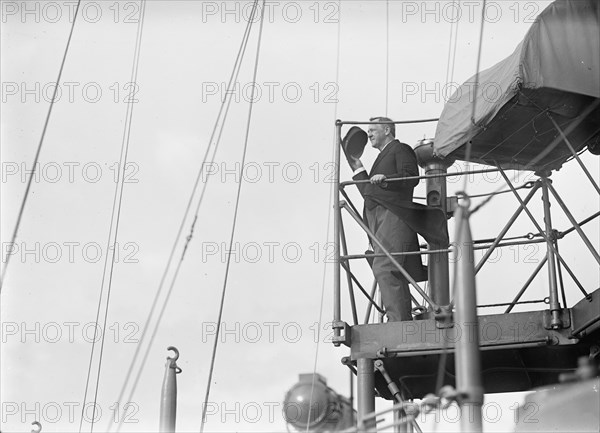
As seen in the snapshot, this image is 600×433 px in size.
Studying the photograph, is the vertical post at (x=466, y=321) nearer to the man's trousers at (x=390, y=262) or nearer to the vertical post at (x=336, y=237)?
the vertical post at (x=336, y=237)

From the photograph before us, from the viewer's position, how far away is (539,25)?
31.4 feet

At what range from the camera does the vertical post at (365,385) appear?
1046cm

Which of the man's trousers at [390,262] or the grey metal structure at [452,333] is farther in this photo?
the man's trousers at [390,262]

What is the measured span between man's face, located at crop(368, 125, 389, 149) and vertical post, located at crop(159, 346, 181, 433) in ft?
15.9

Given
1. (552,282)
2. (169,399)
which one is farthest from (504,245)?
(169,399)

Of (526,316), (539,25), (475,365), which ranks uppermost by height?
(539,25)

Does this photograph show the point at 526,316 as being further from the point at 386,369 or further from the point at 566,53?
the point at 566,53

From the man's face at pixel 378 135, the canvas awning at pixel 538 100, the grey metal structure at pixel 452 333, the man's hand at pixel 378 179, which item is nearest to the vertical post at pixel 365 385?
the grey metal structure at pixel 452 333

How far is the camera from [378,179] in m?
10.9

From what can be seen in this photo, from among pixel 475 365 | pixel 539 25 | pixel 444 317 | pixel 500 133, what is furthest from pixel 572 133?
pixel 475 365

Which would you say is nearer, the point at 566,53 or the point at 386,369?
the point at 566,53

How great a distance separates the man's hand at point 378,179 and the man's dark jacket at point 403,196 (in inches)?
3.7

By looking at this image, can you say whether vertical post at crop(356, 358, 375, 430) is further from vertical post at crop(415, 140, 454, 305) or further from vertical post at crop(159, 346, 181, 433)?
vertical post at crop(159, 346, 181, 433)

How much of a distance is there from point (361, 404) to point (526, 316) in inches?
71.4
